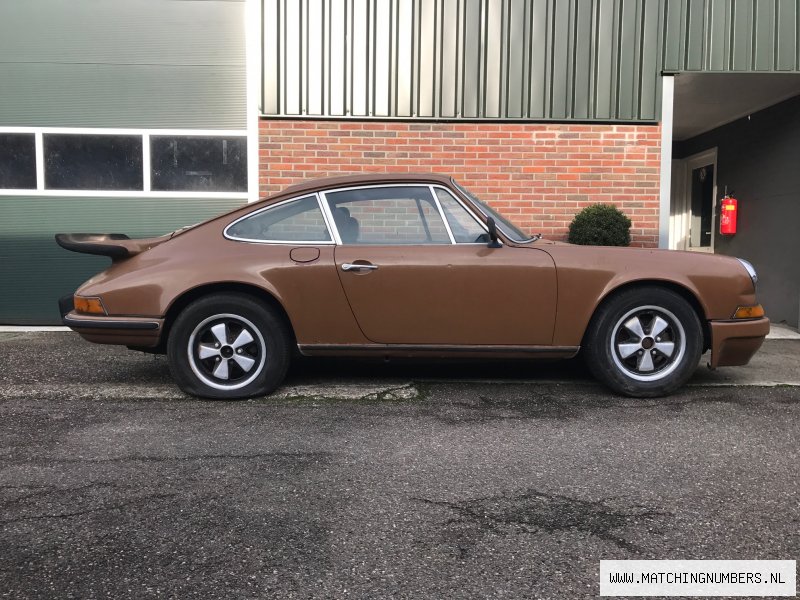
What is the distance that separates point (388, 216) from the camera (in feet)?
14.9

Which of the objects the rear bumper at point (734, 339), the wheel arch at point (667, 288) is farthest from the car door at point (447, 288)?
the rear bumper at point (734, 339)

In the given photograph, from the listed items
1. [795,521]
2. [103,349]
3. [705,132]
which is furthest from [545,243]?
[705,132]

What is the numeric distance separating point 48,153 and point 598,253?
6297mm

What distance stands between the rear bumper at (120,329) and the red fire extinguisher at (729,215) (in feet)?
27.6

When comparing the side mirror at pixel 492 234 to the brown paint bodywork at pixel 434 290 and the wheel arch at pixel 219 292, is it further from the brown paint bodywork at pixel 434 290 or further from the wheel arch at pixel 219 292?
the wheel arch at pixel 219 292

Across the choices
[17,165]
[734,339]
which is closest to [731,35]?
[734,339]

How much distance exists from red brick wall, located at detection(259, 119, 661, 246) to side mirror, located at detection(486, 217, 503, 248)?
357cm

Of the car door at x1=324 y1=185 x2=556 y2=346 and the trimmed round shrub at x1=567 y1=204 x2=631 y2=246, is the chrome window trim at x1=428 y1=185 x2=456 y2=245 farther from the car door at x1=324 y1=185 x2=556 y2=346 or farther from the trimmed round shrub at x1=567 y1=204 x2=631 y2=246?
the trimmed round shrub at x1=567 y1=204 x2=631 y2=246

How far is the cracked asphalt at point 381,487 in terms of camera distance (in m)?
2.17

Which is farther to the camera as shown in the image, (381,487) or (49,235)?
(49,235)

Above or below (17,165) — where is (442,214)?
below

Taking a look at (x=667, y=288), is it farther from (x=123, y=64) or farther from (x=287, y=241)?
(x=123, y=64)

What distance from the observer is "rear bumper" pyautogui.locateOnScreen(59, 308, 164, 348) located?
427cm

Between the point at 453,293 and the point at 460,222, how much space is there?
1.56 feet
